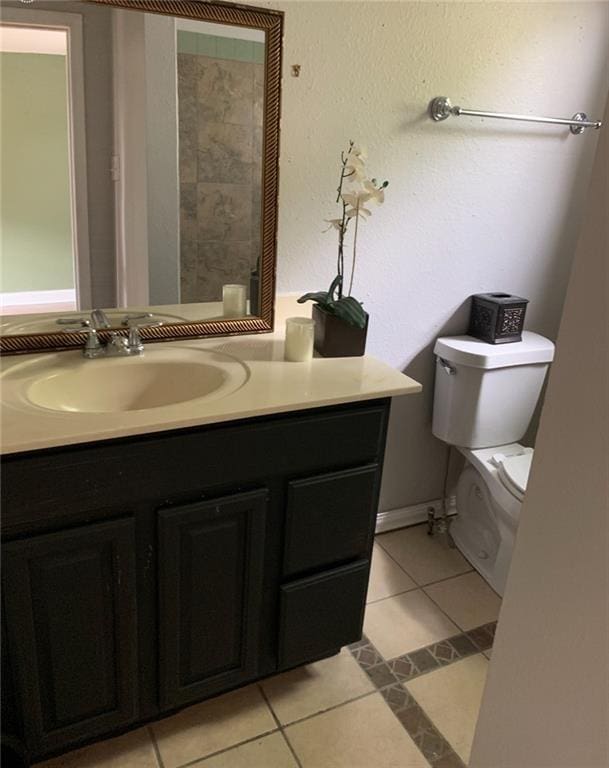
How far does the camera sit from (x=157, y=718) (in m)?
1.46

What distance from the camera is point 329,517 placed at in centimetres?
145

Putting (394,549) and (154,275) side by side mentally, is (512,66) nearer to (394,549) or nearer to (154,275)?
(154,275)

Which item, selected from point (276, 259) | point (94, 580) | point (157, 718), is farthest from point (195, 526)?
point (276, 259)

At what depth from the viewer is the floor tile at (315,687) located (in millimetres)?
1591

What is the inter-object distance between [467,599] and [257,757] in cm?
86

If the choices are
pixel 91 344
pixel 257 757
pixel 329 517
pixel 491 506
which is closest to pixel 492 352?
pixel 491 506

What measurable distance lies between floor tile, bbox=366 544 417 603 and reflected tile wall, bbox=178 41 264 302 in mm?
1076

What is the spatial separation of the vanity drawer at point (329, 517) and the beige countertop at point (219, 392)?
20 centimetres

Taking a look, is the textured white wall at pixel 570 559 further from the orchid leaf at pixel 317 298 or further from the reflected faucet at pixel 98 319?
the reflected faucet at pixel 98 319

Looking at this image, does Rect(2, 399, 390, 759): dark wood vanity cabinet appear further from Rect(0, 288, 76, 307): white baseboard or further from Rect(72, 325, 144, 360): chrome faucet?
Rect(0, 288, 76, 307): white baseboard

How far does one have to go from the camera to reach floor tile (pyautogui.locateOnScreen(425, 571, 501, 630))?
1936 mm

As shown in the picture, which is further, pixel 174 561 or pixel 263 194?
pixel 263 194

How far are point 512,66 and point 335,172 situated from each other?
2.16 ft

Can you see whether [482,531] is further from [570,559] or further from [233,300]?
[570,559]
